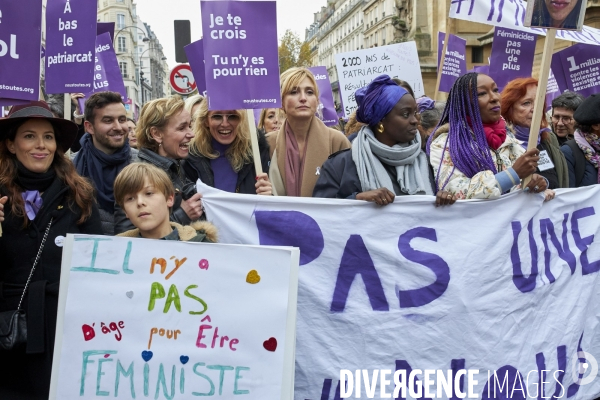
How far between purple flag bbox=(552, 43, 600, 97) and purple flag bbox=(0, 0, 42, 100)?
543 cm

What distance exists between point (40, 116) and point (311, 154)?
5.20 feet

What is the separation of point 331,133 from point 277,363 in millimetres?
1956

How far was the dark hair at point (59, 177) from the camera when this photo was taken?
3264 mm

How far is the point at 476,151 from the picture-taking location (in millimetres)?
3771

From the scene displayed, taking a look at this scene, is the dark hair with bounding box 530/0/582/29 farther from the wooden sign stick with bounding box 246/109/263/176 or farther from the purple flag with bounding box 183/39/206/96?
the purple flag with bounding box 183/39/206/96

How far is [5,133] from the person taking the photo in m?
3.37

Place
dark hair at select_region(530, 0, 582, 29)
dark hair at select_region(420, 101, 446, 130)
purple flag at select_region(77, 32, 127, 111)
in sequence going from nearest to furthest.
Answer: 1. dark hair at select_region(530, 0, 582, 29)
2. dark hair at select_region(420, 101, 446, 130)
3. purple flag at select_region(77, 32, 127, 111)

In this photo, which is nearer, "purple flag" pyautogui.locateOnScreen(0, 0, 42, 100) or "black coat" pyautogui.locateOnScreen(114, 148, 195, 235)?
"black coat" pyautogui.locateOnScreen(114, 148, 195, 235)

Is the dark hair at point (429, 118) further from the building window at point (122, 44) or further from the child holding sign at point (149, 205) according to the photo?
the building window at point (122, 44)

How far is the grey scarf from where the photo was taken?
372cm

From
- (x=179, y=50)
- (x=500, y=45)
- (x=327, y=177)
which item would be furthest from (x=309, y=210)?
(x=179, y=50)

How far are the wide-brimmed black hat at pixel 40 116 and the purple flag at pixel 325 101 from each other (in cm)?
559

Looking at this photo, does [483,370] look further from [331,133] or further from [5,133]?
[5,133]

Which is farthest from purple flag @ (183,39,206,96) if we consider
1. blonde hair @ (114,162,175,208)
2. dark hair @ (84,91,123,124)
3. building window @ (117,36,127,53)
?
building window @ (117,36,127,53)
